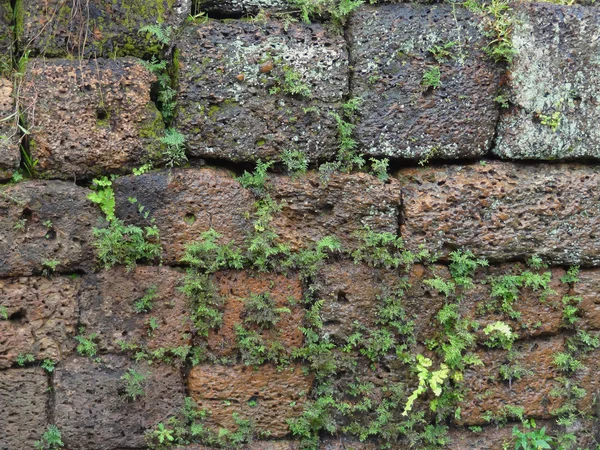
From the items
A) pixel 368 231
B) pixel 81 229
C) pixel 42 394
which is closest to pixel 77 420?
pixel 42 394

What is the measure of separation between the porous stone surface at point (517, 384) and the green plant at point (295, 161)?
1395 mm

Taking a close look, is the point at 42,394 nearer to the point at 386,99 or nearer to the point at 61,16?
the point at 61,16

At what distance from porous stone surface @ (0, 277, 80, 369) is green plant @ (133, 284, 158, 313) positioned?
0.95 feet

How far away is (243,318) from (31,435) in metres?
1.17

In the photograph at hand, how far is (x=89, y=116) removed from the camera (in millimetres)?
3006

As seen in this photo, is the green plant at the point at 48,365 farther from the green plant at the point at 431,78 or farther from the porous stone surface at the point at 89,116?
the green plant at the point at 431,78

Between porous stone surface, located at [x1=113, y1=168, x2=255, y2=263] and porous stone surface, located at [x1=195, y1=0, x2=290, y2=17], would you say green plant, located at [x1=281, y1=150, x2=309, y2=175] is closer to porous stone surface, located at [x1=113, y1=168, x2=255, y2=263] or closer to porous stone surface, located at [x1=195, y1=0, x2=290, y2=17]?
porous stone surface, located at [x1=113, y1=168, x2=255, y2=263]

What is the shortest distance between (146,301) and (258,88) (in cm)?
120

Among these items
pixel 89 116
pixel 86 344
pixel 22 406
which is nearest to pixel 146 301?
pixel 86 344

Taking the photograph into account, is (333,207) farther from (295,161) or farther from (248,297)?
(248,297)

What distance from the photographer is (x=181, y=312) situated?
3.16 metres

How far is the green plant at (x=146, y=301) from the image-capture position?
122 inches

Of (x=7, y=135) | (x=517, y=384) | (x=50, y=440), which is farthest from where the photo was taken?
(x=517, y=384)

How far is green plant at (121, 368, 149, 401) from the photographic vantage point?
122 inches
